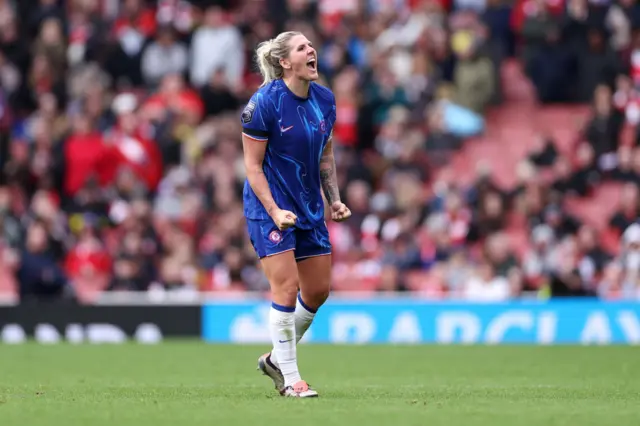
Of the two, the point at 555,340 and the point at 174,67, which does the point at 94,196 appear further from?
the point at 555,340

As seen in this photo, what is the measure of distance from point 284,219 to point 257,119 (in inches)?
30.0

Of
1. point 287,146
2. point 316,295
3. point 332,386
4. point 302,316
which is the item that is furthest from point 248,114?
point 332,386

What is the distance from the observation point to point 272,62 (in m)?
9.58

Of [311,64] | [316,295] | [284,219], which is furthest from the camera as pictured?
Answer: [316,295]

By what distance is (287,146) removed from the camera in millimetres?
9453

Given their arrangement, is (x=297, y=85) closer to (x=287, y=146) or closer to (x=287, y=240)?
(x=287, y=146)

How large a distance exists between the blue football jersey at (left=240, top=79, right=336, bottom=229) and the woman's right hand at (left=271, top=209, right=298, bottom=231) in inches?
10.0

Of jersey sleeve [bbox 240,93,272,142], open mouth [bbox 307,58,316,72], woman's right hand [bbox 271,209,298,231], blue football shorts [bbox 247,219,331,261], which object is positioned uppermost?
open mouth [bbox 307,58,316,72]

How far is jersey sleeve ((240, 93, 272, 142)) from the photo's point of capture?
9336mm

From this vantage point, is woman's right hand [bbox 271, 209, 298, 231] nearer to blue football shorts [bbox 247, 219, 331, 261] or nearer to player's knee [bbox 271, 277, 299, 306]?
blue football shorts [bbox 247, 219, 331, 261]

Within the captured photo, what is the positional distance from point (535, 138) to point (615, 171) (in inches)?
68.3

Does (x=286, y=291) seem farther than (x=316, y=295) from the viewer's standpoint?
No

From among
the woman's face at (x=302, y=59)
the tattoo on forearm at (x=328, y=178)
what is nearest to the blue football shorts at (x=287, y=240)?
the tattoo on forearm at (x=328, y=178)

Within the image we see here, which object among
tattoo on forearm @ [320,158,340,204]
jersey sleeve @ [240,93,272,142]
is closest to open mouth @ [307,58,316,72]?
jersey sleeve @ [240,93,272,142]
